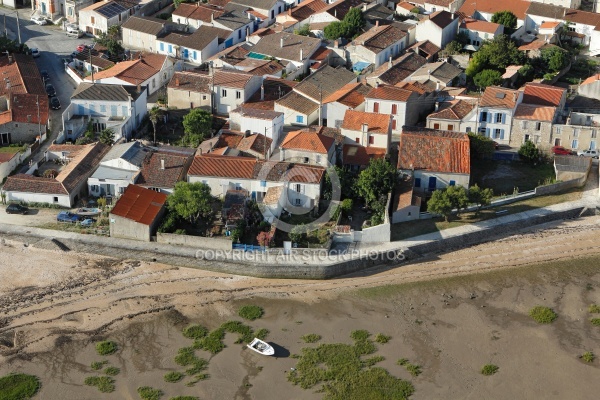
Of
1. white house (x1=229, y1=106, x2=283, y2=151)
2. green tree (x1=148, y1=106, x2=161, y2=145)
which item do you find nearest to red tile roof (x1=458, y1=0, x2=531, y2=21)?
white house (x1=229, y1=106, x2=283, y2=151)

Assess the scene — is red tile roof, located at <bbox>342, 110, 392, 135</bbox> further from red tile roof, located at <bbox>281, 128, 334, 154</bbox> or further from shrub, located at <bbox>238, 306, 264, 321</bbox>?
shrub, located at <bbox>238, 306, 264, 321</bbox>

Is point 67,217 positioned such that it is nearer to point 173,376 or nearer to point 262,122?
point 262,122

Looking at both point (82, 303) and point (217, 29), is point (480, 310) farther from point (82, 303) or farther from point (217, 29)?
point (217, 29)

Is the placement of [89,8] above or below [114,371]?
above

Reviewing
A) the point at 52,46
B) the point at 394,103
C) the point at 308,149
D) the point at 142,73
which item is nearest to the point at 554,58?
the point at 394,103

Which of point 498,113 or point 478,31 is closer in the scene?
point 498,113

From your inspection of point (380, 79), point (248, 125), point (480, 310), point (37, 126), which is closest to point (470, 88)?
point (380, 79)
